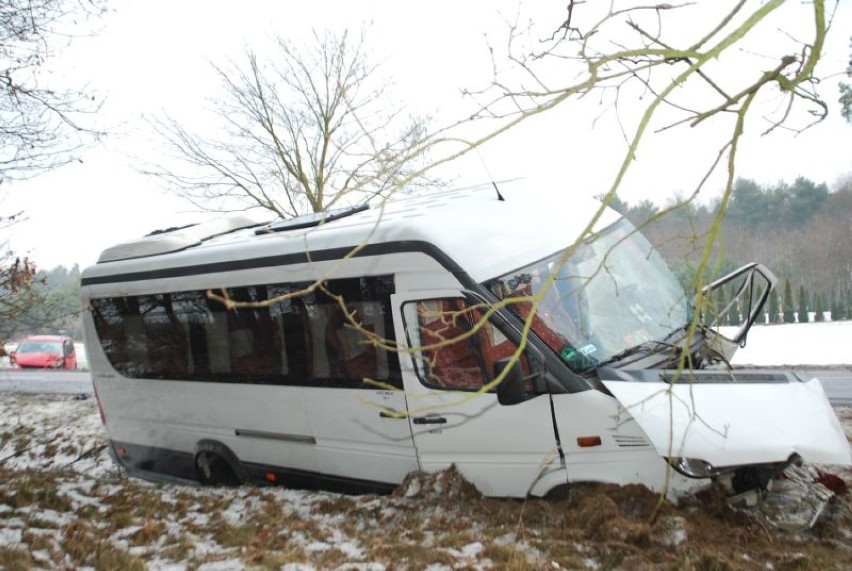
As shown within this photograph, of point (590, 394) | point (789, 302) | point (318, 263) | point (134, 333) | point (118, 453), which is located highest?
point (318, 263)

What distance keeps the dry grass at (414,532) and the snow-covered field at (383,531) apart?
10 mm

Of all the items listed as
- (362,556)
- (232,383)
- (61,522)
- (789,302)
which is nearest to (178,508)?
(61,522)

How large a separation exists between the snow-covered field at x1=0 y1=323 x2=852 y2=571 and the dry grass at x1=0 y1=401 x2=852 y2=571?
0.03ft

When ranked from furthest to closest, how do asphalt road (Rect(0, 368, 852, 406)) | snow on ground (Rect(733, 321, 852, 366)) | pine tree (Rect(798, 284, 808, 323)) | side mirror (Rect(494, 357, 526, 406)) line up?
pine tree (Rect(798, 284, 808, 323))
snow on ground (Rect(733, 321, 852, 366))
asphalt road (Rect(0, 368, 852, 406))
side mirror (Rect(494, 357, 526, 406))

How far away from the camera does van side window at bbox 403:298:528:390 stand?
4.55 metres

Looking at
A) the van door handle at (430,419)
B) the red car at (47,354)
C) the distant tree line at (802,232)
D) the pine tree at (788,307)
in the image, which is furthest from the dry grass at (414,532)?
the distant tree line at (802,232)

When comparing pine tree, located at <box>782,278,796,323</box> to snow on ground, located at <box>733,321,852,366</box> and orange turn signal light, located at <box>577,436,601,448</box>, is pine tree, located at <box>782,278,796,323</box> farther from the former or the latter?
orange turn signal light, located at <box>577,436,601,448</box>

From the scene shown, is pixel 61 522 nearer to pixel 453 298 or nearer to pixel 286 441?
pixel 286 441

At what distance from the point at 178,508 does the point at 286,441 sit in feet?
3.42

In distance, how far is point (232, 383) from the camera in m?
6.20

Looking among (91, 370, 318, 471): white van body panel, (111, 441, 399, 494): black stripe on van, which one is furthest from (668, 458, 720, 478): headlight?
(91, 370, 318, 471): white van body panel

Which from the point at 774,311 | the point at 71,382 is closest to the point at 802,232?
the point at 774,311

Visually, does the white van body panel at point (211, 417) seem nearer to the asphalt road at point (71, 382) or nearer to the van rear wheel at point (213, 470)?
the van rear wheel at point (213, 470)

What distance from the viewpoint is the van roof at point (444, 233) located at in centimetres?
476
